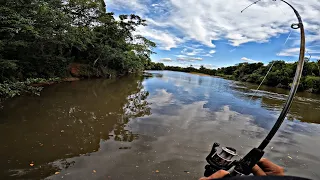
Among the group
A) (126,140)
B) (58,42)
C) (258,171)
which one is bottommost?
(126,140)

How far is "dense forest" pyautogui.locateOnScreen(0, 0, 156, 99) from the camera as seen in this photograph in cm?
743

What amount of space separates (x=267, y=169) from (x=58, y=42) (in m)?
13.9

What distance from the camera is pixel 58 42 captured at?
12727 millimetres

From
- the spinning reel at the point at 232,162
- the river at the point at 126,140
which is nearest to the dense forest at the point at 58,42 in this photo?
the river at the point at 126,140

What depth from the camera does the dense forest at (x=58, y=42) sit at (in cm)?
743

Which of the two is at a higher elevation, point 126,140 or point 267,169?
point 267,169

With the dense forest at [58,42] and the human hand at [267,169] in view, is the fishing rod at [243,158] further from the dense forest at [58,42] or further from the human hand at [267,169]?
the dense forest at [58,42]

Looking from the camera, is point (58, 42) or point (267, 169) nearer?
point (267, 169)

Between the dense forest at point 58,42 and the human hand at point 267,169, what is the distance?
19.6 ft

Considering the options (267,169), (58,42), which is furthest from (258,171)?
(58,42)

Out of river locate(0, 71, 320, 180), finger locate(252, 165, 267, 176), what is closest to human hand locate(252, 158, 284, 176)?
finger locate(252, 165, 267, 176)

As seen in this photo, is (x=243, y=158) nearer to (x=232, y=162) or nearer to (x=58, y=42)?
(x=232, y=162)

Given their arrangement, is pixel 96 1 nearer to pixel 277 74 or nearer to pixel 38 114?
pixel 38 114

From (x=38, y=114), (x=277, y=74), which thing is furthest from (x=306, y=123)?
(x=277, y=74)
